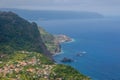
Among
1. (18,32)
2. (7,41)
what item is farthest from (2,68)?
(18,32)

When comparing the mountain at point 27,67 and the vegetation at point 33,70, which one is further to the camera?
the mountain at point 27,67

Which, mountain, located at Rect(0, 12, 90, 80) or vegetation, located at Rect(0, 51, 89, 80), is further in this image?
mountain, located at Rect(0, 12, 90, 80)

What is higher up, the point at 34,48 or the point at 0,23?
the point at 0,23

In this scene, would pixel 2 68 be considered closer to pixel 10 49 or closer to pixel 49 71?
pixel 49 71

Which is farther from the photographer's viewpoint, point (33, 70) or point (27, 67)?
point (27, 67)

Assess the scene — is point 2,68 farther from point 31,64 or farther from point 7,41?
point 7,41

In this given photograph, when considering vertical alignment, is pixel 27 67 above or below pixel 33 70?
below

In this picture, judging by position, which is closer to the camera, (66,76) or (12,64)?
(66,76)

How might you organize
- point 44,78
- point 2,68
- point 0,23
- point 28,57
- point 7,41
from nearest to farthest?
point 44,78 → point 2,68 → point 28,57 → point 7,41 → point 0,23

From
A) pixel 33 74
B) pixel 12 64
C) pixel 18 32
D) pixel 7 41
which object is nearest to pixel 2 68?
pixel 12 64

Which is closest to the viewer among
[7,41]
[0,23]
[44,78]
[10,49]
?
[44,78]
